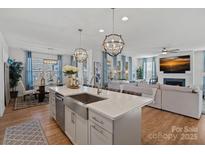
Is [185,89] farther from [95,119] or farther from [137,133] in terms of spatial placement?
[95,119]

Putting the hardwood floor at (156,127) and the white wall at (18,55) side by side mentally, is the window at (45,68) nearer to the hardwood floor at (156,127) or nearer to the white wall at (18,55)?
the white wall at (18,55)

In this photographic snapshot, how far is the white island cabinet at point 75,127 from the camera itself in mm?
1806

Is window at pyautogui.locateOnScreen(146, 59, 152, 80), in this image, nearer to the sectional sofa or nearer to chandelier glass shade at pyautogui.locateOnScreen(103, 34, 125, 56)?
the sectional sofa

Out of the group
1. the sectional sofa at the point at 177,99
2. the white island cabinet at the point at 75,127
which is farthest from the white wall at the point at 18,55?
the white island cabinet at the point at 75,127

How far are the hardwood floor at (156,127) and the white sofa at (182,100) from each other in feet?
0.63

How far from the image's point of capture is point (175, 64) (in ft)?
25.7

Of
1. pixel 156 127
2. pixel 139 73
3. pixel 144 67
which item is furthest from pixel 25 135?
pixel 144 67

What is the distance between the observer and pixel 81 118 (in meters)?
1.87

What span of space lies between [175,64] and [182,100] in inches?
198

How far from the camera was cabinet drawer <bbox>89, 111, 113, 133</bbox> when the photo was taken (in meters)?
1.38

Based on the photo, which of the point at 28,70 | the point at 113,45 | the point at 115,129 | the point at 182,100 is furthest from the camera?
the point at 28,70

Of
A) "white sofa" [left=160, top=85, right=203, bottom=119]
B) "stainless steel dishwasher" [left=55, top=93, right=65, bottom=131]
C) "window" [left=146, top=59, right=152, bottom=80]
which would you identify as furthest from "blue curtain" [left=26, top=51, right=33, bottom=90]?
"window" [left=146, top=59, right=152, bottom=80]

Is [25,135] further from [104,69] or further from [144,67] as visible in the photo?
[144,67]

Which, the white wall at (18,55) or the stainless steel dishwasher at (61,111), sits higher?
the white wall at (18,55)
